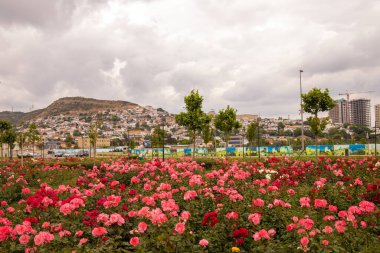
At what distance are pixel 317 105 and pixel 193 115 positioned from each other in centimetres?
944

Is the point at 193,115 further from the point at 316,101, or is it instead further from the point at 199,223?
the point at 199,223

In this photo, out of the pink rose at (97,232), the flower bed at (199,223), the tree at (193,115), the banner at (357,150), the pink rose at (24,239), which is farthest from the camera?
the banner at (357,150)

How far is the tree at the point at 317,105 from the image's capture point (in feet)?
86.0

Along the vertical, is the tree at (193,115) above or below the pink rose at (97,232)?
above

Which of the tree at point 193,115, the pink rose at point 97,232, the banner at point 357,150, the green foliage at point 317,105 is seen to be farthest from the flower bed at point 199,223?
the banner at point 357,150

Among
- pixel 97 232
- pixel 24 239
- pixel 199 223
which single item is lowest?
pixel 199 223

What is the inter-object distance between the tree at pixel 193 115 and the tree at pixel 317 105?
8.08 meters

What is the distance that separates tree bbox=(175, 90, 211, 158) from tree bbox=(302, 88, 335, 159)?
808 cm

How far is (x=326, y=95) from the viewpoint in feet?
86.1

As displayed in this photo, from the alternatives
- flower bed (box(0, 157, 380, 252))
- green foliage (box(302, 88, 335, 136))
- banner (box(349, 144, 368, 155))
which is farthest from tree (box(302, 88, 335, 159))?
flower bed (box(0, 157, 380, 252))

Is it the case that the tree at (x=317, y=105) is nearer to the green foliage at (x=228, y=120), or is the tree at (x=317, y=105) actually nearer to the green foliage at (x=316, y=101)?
the green foliage at (x=316, y=101)

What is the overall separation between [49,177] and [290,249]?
15.2 meters

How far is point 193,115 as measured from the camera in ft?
97.5

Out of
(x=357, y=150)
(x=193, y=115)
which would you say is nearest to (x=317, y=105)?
(x=193, y=115)
